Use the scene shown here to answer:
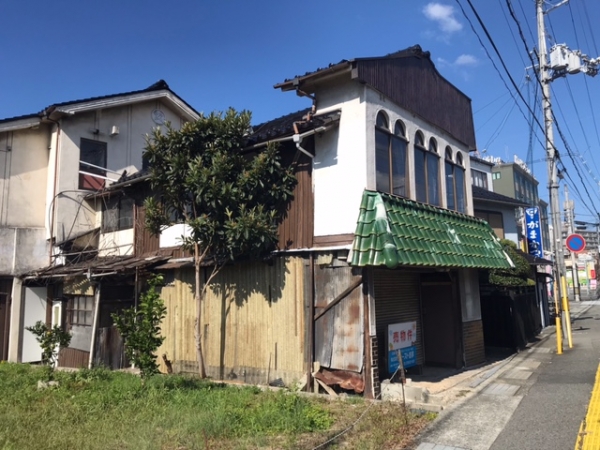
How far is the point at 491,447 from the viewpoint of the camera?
622 cm

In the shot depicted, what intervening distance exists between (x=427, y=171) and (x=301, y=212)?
3939 millimetres

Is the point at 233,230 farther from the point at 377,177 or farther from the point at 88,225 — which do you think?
the point at 88,225

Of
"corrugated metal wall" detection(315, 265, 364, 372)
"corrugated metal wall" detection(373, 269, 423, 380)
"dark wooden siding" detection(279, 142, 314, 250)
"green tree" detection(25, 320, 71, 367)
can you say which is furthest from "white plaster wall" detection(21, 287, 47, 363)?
"corrugated metal wall" detection(373, 269, 423, 380)

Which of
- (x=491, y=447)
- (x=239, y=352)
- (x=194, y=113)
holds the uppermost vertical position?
(x=194, y=113)

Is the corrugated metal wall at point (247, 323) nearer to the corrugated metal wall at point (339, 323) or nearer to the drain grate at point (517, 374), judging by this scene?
the corrugated metal wall at point (339, 323)

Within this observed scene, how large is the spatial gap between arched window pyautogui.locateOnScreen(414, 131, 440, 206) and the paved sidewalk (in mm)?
4479

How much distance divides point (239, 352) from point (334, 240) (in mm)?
3519

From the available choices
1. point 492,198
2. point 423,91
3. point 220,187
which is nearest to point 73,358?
point 220,187

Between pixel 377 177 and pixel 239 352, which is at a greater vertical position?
pixel 377 177

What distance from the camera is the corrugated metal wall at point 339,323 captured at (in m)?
9.20

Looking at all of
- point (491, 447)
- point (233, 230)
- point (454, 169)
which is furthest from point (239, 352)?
point (454, 169)

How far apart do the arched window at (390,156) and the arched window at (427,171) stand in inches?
28.8

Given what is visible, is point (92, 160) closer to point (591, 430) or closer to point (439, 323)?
point (439, 323)

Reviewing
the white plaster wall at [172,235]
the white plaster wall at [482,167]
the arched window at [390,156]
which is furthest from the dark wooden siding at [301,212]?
Result: the white plaster wall at [482,167]
